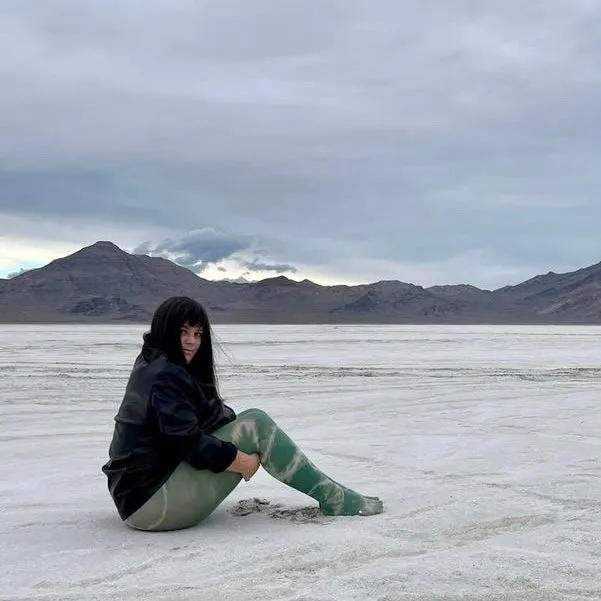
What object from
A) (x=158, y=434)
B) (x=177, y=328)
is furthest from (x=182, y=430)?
(x=177, y=328)

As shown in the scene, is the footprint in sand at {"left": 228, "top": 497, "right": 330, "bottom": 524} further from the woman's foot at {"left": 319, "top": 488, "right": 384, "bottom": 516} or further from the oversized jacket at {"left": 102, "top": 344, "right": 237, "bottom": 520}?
the oversized jacket at {"left": 102, "top": 344, "right": 237, "bottom": 520}

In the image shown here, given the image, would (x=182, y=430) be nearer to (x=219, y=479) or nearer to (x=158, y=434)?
(x=158, y=434)

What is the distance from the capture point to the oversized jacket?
4676mm

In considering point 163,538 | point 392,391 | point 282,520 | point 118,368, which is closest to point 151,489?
Result: point 163,538

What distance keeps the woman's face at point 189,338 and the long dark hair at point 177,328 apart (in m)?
0.02

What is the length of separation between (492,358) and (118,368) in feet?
35.8

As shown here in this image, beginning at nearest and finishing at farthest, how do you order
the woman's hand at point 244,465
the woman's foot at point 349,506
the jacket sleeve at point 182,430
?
1. the jacket sleeve at point 182,430
2. the woman's hand at point 244,465
3. the woman's foot at point 349,506

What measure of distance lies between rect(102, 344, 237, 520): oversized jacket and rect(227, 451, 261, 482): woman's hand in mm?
53

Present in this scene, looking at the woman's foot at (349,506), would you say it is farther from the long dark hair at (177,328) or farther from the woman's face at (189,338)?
the woman's face at (189,338)

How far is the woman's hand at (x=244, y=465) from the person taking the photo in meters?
4.81

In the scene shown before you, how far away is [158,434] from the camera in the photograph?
4738mm

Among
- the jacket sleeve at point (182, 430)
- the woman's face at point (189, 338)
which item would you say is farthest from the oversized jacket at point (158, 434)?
the woman's face at point (189, 338)

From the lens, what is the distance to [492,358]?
994 inches

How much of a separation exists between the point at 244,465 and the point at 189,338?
0.76m
